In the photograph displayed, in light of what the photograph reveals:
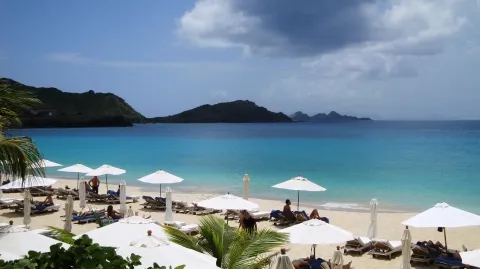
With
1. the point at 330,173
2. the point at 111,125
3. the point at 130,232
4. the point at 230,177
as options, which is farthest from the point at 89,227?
the point at 111,125

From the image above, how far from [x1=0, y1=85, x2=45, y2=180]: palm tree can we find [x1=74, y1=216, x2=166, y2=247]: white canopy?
1.76 metres

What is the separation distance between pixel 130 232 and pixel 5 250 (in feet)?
6.61

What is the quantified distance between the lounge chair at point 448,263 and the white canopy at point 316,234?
9.13 ft

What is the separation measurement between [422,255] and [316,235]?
346 cm

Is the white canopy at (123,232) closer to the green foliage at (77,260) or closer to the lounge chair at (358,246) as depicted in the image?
the green foliage at (77,260)

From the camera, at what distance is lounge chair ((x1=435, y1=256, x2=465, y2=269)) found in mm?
10172

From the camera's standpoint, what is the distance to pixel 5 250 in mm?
6012

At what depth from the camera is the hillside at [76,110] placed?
145375mm

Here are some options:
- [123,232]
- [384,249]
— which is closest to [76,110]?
[384,249]

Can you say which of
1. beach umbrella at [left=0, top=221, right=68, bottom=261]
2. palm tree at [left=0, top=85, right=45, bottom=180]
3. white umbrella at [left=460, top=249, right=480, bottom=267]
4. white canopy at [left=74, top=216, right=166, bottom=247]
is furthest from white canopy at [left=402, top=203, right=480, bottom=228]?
palm tree at [left=0, top=85, right=45, bottom=180]

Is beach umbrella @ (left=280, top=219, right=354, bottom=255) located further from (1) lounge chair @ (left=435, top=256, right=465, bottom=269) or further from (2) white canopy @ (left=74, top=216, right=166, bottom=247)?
(1) lounge chair @ (left=435, top=256, right=465, bottom=269)

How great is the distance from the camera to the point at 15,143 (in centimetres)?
618

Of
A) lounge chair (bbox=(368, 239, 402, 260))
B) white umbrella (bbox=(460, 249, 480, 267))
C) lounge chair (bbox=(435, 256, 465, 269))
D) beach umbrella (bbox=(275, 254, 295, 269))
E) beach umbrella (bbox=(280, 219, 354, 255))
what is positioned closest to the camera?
beach umbrella (bbox=(275, 254, 295, 269))

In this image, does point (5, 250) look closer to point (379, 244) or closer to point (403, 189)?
point (379, 244)
